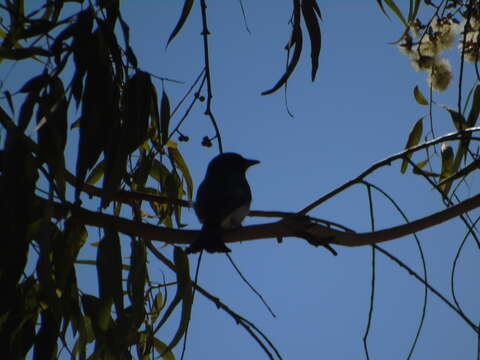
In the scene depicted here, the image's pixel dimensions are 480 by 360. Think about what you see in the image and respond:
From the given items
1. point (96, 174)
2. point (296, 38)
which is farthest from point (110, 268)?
point (296, 38)

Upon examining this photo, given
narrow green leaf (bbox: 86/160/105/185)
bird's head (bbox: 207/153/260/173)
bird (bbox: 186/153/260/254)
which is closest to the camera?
narrow green leaf (bbox: 86/160/105/185)

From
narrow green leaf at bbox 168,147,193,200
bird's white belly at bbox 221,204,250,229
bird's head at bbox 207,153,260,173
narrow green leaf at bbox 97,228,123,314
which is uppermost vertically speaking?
bird's head at bbox 207,153,260,173

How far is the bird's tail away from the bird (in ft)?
0.11

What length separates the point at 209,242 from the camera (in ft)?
8.89

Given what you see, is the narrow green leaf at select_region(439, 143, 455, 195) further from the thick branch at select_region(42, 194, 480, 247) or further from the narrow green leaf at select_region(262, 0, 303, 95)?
the narrow green leaf at select_region(262, 0, 303, 95)

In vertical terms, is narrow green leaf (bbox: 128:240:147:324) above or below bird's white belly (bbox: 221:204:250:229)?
below

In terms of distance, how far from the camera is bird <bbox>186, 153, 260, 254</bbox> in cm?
343

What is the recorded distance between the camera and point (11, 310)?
7.17 feet

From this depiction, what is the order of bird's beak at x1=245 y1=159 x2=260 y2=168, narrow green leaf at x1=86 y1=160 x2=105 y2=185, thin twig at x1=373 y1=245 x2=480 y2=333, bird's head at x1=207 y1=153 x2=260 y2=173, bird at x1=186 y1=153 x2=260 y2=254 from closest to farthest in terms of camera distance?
thin twig at x1=373 y1=245 x2=480 y2=333 < narrow green leaf at x1=86 y1=160 x2=105 y2=185 < bird at x1=186 y1=153 x2=260 y2=254 < bird's head at x1=207 y1=153 x2=260 y2=173 < bird's beak at x1=245 y1=159 x2=260 y2=168

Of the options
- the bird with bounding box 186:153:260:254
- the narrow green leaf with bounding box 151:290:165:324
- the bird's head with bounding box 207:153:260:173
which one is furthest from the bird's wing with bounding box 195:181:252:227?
the narrow green leaf with bounding box 151:290:165:324

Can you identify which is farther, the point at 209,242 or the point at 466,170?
the point at 209,242

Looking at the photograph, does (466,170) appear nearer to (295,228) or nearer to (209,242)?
(295,228)

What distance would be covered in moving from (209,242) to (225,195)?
1008mm

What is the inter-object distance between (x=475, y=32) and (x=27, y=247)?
184 cm
